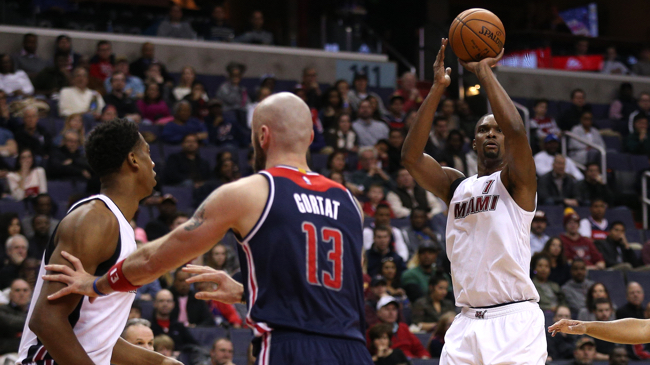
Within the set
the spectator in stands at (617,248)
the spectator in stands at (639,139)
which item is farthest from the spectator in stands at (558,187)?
the spectator in stands at (639,139)

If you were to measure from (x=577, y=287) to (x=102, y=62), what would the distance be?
827 centimetres

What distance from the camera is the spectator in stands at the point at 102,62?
1324 centimetres

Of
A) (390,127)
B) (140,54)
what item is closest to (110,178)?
(390,127)

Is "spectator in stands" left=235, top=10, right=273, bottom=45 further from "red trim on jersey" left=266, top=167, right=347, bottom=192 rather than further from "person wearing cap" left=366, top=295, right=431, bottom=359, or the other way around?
"red trim on jersey" left=266, top=167, right=347, bottom=192

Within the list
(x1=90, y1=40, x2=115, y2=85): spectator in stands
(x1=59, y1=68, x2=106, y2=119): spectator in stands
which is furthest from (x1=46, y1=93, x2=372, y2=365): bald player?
(x1=90, y1=40, x2=115, y2=85): spectator in stands

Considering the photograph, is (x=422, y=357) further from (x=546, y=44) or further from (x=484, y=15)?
(x=546, y=44)

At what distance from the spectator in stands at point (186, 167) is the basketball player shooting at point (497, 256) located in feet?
22.6

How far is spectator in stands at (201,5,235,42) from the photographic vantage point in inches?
617

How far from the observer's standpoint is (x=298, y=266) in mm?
3104

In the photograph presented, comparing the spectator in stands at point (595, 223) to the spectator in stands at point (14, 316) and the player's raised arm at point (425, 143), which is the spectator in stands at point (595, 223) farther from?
the spectator in stands at point (14, 316)

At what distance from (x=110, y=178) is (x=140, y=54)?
11.0 meters

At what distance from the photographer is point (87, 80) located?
1245cm

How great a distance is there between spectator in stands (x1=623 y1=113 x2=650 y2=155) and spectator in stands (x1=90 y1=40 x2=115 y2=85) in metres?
9.42

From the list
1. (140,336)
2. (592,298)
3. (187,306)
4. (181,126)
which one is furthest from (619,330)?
(181,126)
